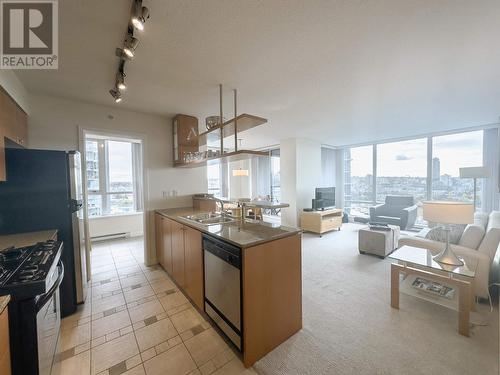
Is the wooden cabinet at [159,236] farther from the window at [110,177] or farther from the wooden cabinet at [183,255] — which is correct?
the window at [110,177]

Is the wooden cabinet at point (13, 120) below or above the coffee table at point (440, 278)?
above

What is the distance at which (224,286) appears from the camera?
166 cm

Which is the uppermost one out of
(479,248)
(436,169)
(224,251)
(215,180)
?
(436,169)

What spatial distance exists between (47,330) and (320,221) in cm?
482

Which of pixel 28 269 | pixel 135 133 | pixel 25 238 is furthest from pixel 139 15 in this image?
pixel 135 133

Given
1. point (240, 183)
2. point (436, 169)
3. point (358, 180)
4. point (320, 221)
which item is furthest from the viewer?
point (240, 183)

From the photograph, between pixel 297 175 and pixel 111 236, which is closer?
pixel 111 236

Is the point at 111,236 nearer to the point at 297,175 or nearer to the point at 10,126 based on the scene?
the point at 10,126

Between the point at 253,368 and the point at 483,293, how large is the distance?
2577mm

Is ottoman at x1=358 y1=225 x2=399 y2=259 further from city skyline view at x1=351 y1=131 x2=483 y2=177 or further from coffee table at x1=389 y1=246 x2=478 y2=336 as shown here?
city skyline view at x1=351 y1=131 x2=483 y2=177

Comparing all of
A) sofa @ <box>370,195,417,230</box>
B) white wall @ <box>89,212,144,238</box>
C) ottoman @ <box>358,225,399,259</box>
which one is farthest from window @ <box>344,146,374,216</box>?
white wall @ <box>89,212,144,238</box>

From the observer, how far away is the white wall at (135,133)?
101 inches

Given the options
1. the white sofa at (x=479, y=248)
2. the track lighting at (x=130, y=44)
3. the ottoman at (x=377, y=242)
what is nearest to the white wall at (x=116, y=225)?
the track lighting at (x=130, y=44)

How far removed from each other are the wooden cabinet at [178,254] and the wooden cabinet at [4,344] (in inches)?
55.9
